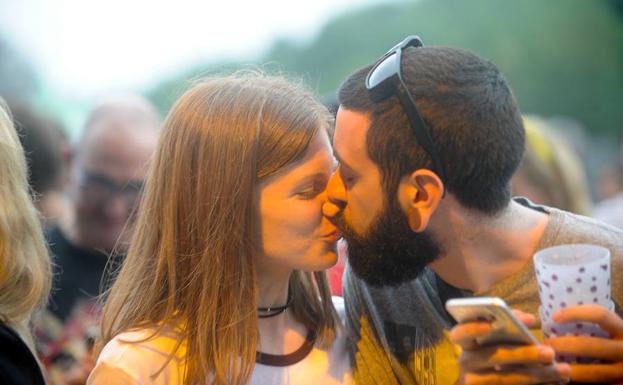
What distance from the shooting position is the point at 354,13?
5.15m

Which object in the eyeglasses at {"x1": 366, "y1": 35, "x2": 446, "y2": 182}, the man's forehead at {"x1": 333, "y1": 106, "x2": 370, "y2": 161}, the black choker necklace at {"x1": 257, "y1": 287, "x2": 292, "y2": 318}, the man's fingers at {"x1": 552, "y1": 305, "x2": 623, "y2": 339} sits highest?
the eyeglasses at {"x1": 366, "y1": 35, "x2": 446, "y2": 182}

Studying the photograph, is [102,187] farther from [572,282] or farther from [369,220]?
[572,282]

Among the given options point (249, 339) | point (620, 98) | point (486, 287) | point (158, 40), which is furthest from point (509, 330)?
point (620, 98)

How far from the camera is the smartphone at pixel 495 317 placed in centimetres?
158

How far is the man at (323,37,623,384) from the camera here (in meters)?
2.02

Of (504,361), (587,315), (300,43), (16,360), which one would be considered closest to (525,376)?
(504,361)

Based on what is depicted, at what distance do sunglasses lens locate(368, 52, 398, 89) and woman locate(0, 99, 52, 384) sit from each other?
93 cm

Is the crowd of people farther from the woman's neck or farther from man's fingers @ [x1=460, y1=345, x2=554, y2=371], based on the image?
man's fingers @ [x1=460, y1=345, x2=554, y2=371]

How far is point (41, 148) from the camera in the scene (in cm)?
355

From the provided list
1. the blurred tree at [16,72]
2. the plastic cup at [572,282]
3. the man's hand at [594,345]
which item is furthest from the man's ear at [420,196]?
the blurred tree at [16,72]

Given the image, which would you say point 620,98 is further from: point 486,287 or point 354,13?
point 486,287

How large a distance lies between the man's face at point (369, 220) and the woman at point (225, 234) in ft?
0.16

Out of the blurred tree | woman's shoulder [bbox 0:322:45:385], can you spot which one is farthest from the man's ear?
the blurred tree

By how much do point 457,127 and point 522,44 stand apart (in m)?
3.66
